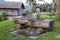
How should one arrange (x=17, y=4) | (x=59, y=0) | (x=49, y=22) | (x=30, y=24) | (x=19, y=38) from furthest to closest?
(x=17, y=4) < (x=59, y=0) < (x=30, y=24) < (x=49, y=22) < (x=19, y=38)

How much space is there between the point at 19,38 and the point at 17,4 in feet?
67.8

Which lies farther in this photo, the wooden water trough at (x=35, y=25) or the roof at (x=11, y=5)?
the roof at (x=11, y=5)

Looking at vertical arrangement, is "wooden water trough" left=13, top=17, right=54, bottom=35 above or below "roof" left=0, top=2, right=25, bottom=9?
above

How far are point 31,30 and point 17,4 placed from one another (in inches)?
753

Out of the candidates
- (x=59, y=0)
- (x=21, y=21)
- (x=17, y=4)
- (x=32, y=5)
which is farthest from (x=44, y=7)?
(x=21, y=21)

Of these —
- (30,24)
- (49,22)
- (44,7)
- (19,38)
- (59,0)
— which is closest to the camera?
(19,38)

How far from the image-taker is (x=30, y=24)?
28.0ft

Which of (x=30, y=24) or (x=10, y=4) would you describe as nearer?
(x=30, y=24)

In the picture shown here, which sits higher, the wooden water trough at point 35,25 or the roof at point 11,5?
the wooden water trough at point 35,25

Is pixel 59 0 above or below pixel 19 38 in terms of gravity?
above

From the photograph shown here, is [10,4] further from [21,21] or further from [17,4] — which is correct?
[21,21]

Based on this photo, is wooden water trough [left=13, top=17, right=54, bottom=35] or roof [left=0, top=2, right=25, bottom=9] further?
roof [left=0, top=2, right=25, bottom=9]

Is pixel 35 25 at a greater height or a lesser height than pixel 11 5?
greater

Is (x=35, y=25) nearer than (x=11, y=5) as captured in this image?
Yes
